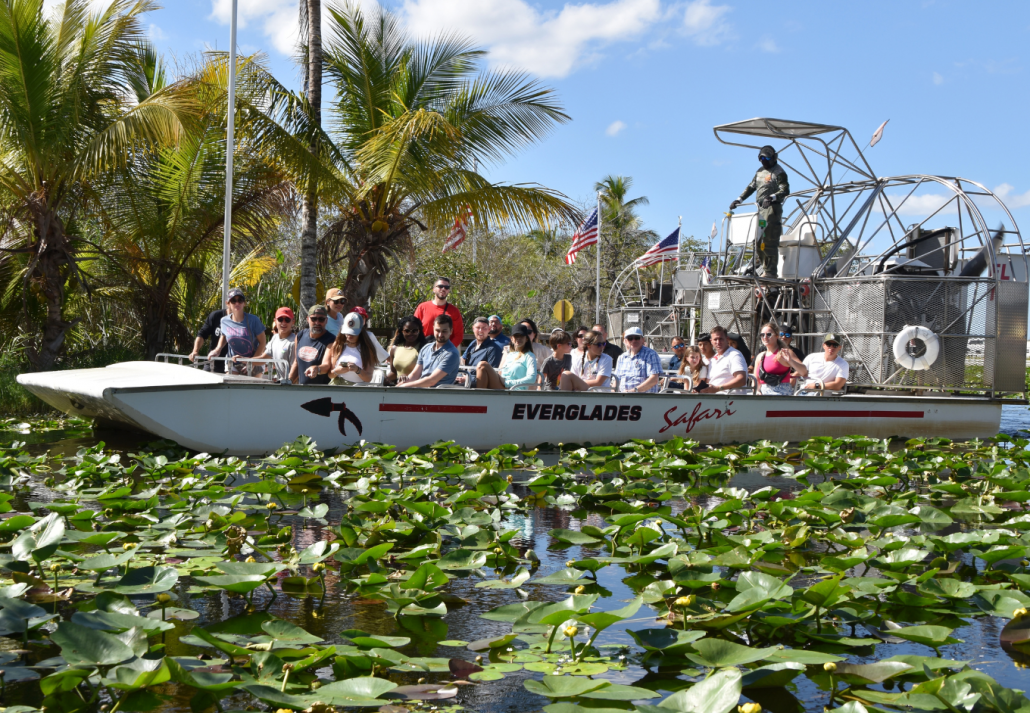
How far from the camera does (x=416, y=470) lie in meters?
7.53

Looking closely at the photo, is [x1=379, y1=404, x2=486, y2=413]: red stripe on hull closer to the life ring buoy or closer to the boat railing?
the boat railing

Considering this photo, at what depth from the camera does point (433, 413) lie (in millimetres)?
9406

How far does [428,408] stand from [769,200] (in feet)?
26.9

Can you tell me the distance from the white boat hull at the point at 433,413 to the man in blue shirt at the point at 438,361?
1.28ft

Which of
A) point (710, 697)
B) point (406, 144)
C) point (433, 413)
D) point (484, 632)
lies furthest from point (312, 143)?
point (710, 697)

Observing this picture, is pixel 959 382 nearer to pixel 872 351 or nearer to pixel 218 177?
pixel 872 351

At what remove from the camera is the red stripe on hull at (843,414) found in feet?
36.9

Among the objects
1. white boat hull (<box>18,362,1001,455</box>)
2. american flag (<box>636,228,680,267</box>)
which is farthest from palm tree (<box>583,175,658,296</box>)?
white boat hull (<box>18,362,1001,455</box>)

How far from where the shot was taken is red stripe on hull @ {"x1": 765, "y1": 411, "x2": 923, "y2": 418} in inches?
442

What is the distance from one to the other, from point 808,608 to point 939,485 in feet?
11.9

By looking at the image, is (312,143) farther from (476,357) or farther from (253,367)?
(476,357)

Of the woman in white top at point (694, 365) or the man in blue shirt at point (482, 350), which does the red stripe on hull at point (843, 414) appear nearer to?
the woman in white top at point (694, 365)

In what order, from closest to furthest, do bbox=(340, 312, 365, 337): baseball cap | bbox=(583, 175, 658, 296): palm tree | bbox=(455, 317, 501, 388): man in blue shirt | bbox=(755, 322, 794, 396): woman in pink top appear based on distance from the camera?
bbox=(340, 312, 365, 337): baseball cap, bbox=(455, 317, 501, 388): man in blue shirt, bbox=(755, 322, 794, 396): woman in pink top, bbox=(583, 175, 658, 296): palm tree

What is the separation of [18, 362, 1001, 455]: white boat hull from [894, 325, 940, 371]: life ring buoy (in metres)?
1.27
